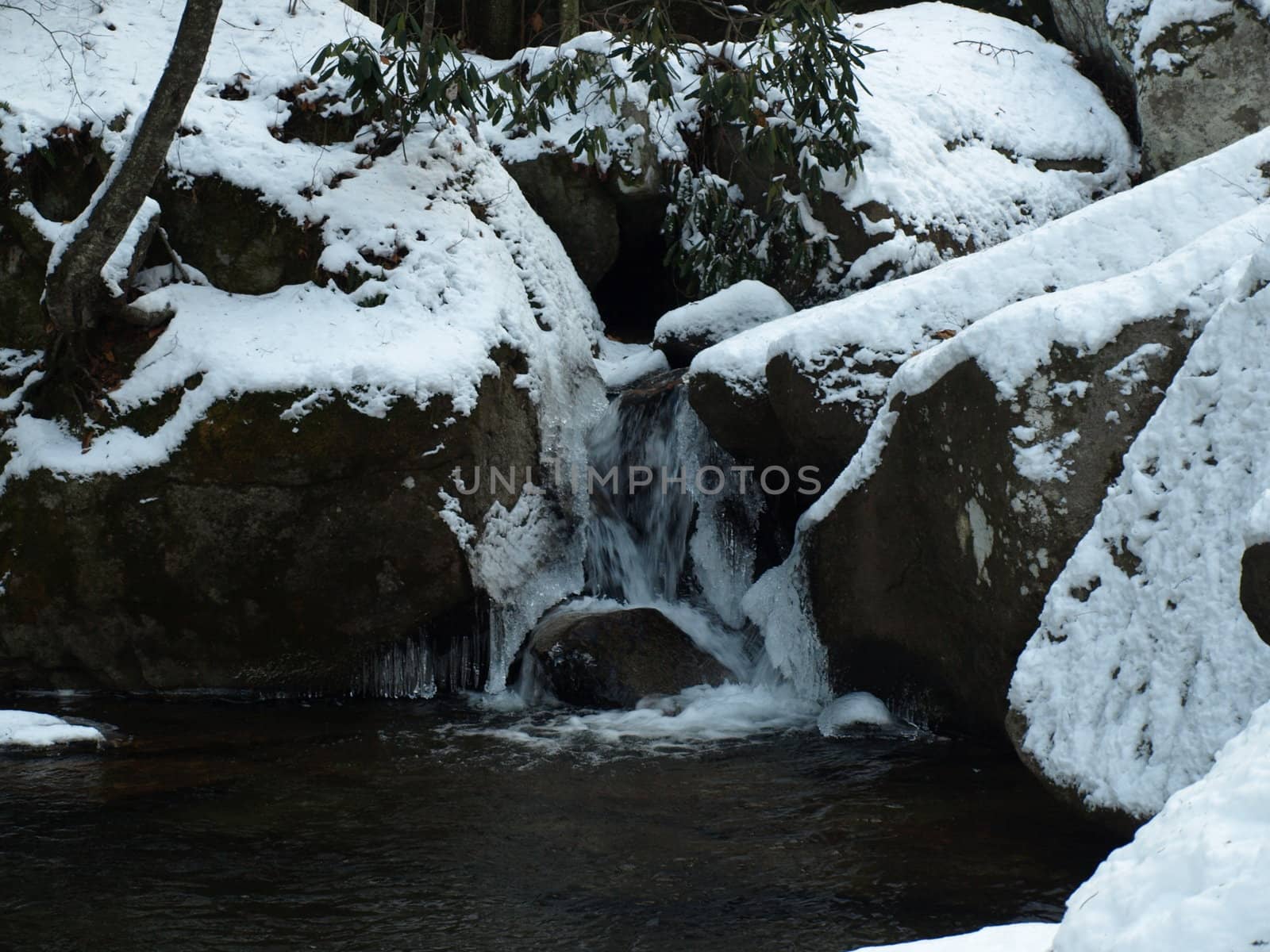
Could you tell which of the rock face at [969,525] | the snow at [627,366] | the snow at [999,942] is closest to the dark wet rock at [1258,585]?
the snow at [999,942]

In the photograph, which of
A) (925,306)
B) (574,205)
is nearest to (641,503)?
(925,306)

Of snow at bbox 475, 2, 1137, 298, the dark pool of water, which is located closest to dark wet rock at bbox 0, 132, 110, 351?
the dark pool of water

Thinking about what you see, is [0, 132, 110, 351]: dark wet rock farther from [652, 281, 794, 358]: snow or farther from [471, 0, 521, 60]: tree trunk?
[471, 0, 521, 60]: tree trunk

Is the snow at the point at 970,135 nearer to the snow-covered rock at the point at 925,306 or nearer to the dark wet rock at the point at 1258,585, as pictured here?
the snow-covered rock at the point at 925,306

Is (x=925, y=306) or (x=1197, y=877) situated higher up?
(x=925, y=306)

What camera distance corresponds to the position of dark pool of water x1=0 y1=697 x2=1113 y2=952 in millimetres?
3660

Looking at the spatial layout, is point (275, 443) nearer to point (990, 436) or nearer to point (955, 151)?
point (990, 436)

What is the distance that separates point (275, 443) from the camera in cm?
639

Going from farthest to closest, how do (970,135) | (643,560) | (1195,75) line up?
(970,135) → (1195,75) → (643,560)

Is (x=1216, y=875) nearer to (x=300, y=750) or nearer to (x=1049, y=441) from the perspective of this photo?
(x=1049, y=441)

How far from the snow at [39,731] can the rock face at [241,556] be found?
87cm

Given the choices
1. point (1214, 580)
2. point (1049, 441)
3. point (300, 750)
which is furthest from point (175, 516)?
point (1214, 580)

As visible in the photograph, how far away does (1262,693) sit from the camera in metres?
3.44

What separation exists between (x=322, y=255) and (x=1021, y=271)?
4006 mm
